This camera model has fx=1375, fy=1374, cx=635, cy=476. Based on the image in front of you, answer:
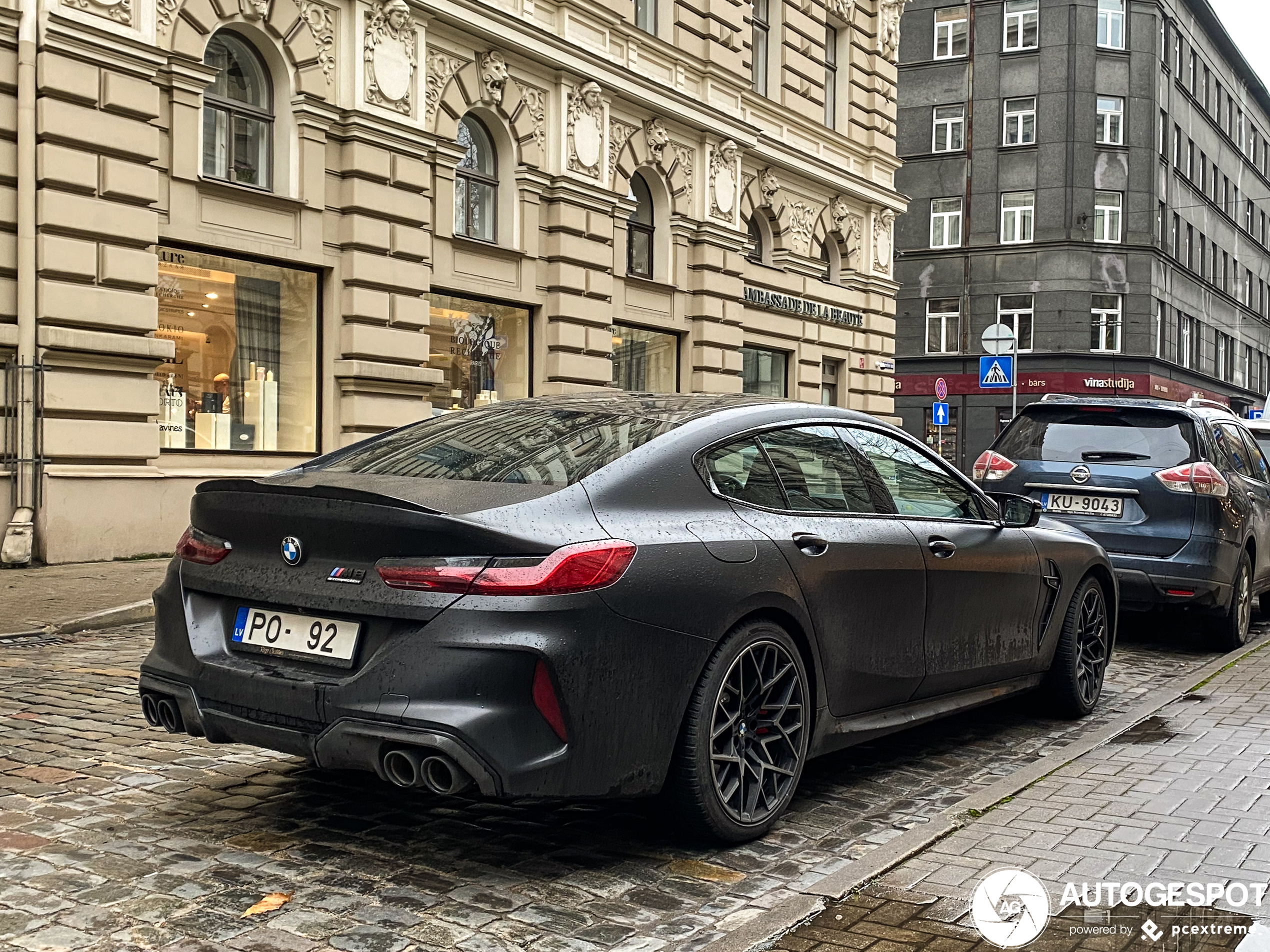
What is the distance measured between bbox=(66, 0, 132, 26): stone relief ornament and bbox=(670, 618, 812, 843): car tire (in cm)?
1155

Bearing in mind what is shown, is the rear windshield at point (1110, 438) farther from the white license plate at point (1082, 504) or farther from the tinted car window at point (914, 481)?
the tinted car window at point (914, 481)

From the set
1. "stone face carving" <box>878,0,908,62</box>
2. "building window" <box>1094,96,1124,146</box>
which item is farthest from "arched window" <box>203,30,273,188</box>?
"building window" <box>1094,96,1124,146</box>

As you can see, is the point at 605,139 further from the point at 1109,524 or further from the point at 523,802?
the point at 523,802

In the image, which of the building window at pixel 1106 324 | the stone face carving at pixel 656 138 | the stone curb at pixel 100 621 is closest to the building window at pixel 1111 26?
the building window at pixel 1106 324

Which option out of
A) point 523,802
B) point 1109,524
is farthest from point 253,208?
point 523,802

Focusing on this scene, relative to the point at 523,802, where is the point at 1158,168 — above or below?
above

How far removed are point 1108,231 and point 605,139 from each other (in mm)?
30084

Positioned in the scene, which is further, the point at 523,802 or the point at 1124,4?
the point at 1124,4

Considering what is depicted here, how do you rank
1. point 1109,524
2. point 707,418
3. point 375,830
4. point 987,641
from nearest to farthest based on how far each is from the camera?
point 375,830 → point 707,418 → point 987,641 → point 1109,524

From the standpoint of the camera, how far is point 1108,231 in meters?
45.8

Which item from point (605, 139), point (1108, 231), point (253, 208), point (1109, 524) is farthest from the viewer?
point (1108, 231)

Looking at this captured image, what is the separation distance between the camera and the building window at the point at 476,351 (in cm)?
1834

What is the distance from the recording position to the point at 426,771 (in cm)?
379

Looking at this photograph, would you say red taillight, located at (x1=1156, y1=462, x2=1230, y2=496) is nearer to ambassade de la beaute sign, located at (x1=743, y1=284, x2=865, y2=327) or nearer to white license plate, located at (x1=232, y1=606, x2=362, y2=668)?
white license plate, located at (x1=232, y1=606, x2=362, y2=668)
